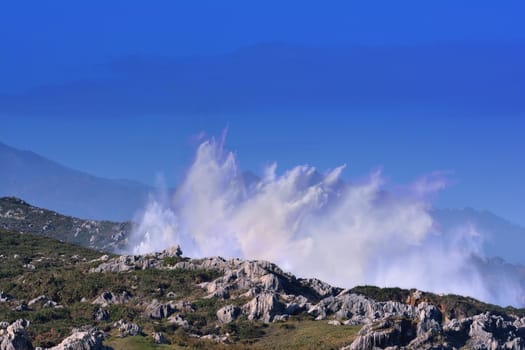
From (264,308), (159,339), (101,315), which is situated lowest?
(159,339)

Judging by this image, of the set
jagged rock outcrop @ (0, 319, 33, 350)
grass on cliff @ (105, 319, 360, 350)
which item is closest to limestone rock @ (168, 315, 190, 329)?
grass on cliff @ (105, 319, 360, 350)

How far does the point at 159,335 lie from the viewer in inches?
3501

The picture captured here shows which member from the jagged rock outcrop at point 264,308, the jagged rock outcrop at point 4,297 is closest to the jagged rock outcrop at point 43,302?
the jagged rock outcrop at point 4,297

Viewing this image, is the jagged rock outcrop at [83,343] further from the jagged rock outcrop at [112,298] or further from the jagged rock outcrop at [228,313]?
the jagged rock outcrop at [112,298]

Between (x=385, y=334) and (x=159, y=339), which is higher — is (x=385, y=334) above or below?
above

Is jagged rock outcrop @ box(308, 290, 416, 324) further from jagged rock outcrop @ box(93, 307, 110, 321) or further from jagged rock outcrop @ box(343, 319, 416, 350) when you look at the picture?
jagged rock outcrop @ box(93, 307, 110, 321)

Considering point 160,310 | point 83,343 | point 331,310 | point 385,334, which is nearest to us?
point 83,343

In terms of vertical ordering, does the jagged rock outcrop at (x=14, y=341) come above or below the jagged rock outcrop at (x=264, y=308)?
below

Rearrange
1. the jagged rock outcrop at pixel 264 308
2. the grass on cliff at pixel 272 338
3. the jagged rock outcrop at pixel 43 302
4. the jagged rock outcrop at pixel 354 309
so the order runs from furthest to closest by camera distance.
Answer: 1. the jagged rock outcrop at pixel 43 302
2. the jagged rock outcrop at pixel 264 308
3. the jagged rock outcrop at pixel 354 309
4. the grass on cliff at pixel 272 338

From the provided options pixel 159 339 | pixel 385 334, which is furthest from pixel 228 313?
pixel 385 334

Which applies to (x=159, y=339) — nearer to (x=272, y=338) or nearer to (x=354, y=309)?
(x=272, y=338)

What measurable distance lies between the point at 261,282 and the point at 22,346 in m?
55.9

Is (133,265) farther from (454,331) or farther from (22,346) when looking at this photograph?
(22,346)

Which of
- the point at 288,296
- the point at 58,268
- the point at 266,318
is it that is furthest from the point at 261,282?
the point at 58,268
